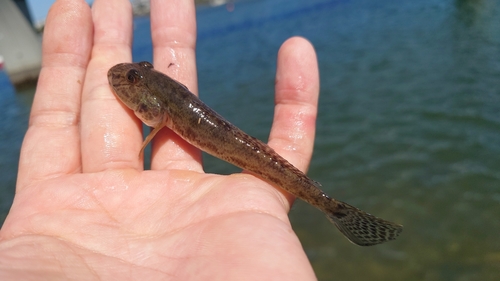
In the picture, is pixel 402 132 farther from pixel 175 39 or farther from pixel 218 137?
pixel 175 39

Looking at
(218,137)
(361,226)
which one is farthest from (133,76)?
(361,226)

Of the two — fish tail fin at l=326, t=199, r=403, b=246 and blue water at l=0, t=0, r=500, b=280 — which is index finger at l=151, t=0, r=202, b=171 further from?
blue water at l=0, t=0, r=500, b=280

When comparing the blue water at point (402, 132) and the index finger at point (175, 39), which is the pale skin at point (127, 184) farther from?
the blue water at point (402, 132)

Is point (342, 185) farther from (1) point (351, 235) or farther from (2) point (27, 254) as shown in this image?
(2) point (27, 254)

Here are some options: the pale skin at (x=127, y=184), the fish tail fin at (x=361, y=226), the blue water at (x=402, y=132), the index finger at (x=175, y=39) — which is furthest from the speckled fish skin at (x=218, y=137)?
the blue water at (x=402, y=132)

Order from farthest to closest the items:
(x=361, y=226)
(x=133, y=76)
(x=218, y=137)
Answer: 1. (x=133, y=76)
2. (x=218, y=137)
3. (x=361, y=226)

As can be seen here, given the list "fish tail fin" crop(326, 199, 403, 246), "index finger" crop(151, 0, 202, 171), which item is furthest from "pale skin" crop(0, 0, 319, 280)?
"fish tail fin" crop(326, 199, 403, 246)
